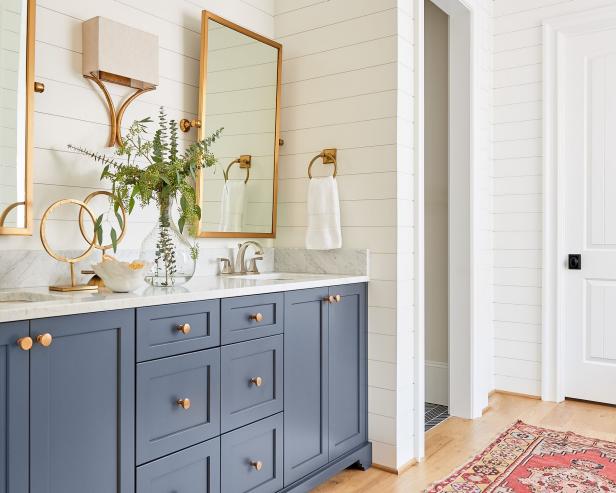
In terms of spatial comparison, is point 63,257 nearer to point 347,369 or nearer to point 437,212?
point 347,369

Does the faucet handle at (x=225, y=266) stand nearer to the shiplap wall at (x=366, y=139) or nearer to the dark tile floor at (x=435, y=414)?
the shiplap wall at (x=366, y=139)

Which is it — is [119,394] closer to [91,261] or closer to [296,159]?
[91,261]

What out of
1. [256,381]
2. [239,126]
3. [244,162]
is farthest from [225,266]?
[256,381]

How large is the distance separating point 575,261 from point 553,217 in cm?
29

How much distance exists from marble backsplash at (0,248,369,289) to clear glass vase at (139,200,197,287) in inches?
9.5

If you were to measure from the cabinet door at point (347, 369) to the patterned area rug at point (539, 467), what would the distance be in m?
0.40

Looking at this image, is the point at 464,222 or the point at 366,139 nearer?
the point at 366,139

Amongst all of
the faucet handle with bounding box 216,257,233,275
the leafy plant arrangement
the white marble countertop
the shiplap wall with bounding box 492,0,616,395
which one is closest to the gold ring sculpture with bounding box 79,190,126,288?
the leafy plant arrangement

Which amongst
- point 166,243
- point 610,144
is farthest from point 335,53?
point 610,144

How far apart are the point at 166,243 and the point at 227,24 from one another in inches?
43.6

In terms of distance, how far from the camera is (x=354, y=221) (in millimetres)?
2625

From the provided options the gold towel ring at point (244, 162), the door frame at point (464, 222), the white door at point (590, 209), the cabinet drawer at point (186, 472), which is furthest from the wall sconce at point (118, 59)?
the white door at point (590, 209)

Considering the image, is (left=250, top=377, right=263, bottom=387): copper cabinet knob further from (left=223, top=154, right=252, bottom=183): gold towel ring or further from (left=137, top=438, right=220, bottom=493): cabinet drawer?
(left=223, top=154, right=252, bottom=183): gold towel ring

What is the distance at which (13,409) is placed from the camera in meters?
1.33
